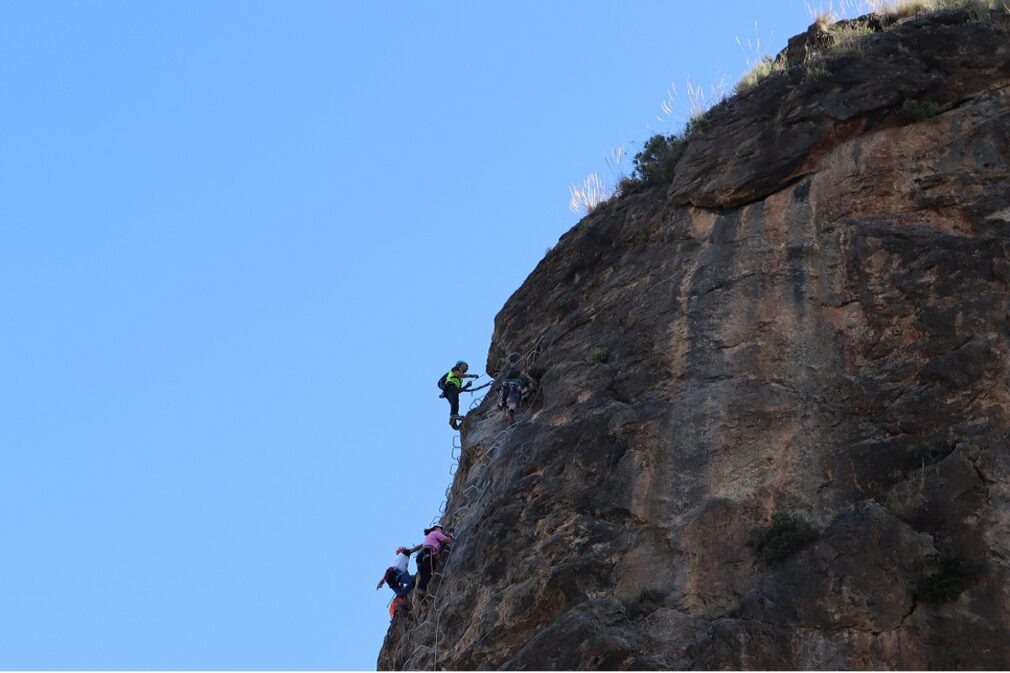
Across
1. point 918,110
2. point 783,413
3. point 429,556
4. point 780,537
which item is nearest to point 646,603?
point 780,537

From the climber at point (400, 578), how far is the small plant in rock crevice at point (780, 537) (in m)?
6.13

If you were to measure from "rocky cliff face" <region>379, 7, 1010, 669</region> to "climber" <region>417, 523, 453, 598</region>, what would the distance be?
19.9 inches

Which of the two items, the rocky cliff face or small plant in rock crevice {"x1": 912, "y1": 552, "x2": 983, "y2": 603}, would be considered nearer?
small plant in rock crevice {"x1": 912, "y1": 552, "x2": 983, "y2": 603}

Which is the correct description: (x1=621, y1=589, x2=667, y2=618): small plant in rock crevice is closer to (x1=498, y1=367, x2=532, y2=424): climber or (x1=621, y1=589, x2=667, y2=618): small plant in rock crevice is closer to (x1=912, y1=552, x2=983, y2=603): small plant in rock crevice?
(x1=912, y1=552, x2=983, y2=603): small plant in rock crevice

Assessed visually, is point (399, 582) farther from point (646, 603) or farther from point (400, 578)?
point (646, 603)

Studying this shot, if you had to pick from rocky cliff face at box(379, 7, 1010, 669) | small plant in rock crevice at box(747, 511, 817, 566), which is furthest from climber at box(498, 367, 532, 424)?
small plant in rock crevice at box(747, 511, 817, 566)

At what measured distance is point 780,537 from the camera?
17.2m

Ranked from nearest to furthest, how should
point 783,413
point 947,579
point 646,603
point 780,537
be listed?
point 947,579 < point 780,537 < point 646,603 < point 783,413

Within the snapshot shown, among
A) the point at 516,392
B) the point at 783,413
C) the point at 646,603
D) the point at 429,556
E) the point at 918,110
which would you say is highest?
the point at 918,110

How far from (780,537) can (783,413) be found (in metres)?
1.88

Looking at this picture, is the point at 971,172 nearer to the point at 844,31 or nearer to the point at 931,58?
the point at 931,58

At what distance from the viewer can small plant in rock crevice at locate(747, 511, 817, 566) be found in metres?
17.0

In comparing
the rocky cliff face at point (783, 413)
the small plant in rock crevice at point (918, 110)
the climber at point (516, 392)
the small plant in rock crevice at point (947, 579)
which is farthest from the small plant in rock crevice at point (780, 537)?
the small plant in rock crevice at point (918, 110)

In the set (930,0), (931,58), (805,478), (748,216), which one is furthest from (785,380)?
(930,0)
